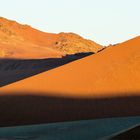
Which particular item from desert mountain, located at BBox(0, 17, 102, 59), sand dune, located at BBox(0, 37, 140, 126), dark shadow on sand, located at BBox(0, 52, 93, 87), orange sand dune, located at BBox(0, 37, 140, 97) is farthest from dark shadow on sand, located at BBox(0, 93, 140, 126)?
desert mountain, located at BBox(0, 17, 102, 59)

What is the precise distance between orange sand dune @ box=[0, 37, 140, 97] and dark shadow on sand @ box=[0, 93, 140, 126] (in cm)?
57

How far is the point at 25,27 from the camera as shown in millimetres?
137125

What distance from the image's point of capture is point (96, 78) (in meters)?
15.3

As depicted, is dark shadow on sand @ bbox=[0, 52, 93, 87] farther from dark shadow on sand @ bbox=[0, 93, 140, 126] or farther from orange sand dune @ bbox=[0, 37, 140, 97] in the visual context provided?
dark shadow on sand @ bbox=[0, 93, 140, 126]

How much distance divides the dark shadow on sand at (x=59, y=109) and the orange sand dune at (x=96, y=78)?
1.86 feet

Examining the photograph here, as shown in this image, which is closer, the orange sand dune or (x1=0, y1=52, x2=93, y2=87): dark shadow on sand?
the orange sand dune

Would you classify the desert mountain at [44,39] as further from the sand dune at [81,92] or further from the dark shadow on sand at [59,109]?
the dark shadow on sand at [59,109]

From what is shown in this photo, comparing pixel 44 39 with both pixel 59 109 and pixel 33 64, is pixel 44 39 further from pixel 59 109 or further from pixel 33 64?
pixel 59 109

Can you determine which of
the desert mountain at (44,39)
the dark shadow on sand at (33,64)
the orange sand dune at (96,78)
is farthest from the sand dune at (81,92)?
the desert mountain at (44,39)

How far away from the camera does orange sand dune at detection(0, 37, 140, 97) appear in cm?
1445

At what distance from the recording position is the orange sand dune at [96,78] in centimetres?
1445

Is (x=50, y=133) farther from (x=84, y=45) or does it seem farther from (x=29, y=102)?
(x=84, y=45)

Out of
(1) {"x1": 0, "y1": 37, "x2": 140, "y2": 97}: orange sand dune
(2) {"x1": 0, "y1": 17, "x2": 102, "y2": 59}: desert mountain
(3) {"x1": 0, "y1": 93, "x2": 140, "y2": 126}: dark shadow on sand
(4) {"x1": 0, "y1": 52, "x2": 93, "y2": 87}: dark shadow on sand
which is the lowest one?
(3) {"x1": 0, "y1": 93, "x2": 140, "y2": 126}: dark shadow on sand

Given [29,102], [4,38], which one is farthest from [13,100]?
[4,38]
